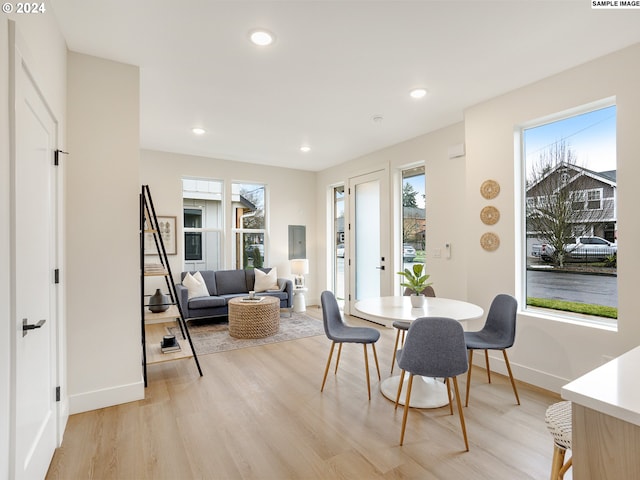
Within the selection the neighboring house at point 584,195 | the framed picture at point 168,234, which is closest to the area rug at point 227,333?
the framed picture at point 168,234

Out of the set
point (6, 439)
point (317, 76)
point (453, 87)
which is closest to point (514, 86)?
point (453, 87)

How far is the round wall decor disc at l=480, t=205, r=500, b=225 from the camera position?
3285 mm

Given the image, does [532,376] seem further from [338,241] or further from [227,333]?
[338,241]

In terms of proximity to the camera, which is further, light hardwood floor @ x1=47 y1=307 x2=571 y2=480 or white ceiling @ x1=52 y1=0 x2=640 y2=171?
white ceiling @ x1=52 y1=0 x2=640 y2=171

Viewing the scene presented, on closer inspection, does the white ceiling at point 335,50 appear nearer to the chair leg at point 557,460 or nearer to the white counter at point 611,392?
the white counter at point 611,392

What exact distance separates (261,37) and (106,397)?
2.92 m

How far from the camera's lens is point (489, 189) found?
3.34m

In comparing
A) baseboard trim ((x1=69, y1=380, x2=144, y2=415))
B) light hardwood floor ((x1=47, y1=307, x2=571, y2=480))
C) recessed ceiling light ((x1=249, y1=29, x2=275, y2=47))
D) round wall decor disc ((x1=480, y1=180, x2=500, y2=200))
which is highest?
recessed ceiling light ((x1=249, y1=29, x2=275, y2=47))

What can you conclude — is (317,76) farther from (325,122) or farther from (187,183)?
(187,183)

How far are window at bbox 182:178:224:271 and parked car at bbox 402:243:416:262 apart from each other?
321 centimetres

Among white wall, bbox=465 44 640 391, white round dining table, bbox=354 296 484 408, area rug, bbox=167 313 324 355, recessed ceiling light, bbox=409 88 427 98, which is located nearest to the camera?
white wall, bbox=465 44 640 391

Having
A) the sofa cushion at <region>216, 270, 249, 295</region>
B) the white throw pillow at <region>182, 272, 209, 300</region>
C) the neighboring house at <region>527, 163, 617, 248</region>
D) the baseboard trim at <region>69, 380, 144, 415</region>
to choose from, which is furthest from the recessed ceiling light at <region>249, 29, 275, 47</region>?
the sofa cushion at <region>216, 270, 249, 295</region>
